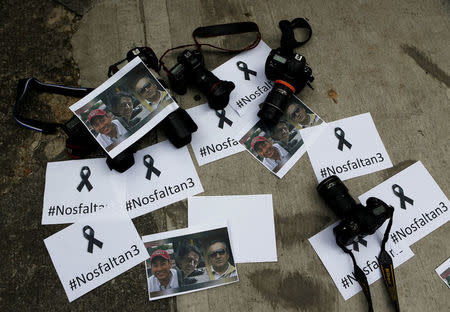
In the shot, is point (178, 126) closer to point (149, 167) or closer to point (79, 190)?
point (149, 167)

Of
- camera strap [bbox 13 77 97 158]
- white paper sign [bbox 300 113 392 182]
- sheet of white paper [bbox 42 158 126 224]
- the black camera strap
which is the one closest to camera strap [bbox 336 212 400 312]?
white paper sign [bbox 300 113 392 182]

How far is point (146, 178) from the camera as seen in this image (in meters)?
1.32

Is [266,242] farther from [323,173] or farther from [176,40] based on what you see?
[176,40]

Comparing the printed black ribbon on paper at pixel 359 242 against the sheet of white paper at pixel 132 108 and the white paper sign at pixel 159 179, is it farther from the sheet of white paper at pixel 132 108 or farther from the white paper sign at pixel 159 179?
the sheet of white paper at pixel 132 108

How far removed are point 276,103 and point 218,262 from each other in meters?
0.65

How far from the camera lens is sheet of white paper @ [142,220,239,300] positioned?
1226mm

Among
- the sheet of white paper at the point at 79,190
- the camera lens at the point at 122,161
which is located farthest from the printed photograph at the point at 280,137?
the sheet of white paper at the point at 79,190

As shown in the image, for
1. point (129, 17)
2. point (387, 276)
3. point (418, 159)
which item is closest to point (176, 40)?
point (129, 17)

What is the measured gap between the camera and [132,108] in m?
1.31

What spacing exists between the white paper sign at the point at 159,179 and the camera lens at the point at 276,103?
36cm

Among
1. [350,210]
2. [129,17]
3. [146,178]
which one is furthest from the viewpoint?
[129,17]

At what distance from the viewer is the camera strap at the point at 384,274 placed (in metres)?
1.21

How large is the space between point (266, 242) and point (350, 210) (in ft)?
1.09

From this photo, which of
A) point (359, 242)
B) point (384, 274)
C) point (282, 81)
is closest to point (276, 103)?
point (282, 81)
